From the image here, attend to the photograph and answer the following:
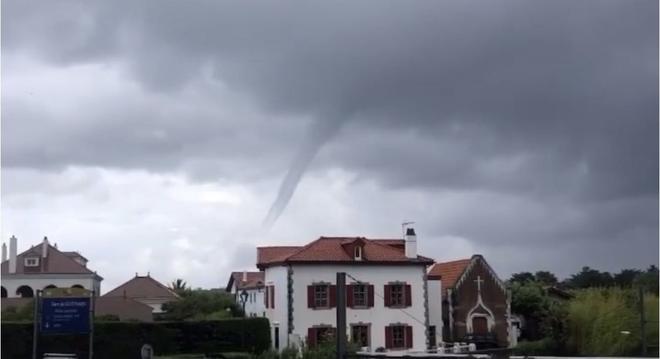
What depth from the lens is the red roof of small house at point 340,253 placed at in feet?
187

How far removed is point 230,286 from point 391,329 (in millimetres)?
31757

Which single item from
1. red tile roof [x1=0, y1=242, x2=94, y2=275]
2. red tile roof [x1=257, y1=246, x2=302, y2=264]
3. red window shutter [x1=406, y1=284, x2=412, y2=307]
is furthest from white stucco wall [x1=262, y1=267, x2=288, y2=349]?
red tile roof [x1=0, y1=242, x2=94, y2=275]

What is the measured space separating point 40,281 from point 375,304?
3514 cm

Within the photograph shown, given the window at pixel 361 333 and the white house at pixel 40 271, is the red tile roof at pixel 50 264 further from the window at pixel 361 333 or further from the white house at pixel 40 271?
the window at pixel 361 333

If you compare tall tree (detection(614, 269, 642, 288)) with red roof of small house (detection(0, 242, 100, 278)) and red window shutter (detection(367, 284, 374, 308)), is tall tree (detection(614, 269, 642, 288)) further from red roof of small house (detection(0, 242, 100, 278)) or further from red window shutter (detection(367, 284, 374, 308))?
red roof of small house (detection(0, 242, 100, 278))

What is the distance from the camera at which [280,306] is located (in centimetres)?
5678

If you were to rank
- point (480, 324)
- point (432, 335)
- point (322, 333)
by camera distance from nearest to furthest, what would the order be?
point (322, 333) → point (432, 335) → point (480, 324)

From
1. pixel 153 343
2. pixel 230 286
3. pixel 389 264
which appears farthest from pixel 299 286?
pixel 230 286

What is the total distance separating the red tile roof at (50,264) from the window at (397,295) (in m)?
34.0

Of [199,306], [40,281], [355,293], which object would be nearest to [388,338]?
[355,293]

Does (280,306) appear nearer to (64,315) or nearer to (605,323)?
(605,323)

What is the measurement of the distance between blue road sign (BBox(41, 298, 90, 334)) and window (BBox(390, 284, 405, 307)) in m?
28.8

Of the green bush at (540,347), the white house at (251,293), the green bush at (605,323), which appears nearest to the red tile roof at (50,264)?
the white house at (251,293)

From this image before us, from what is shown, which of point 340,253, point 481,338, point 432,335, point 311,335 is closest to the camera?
point 311,335
